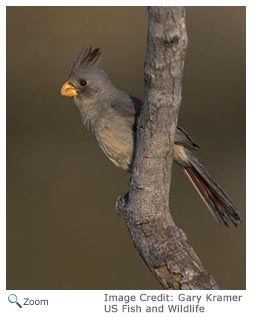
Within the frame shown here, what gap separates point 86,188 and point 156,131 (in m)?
3.66

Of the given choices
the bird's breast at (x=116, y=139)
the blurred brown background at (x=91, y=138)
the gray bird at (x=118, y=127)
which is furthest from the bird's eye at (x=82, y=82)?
the blurred brown background at (x=91, y=138)

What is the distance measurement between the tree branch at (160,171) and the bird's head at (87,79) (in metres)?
0.89

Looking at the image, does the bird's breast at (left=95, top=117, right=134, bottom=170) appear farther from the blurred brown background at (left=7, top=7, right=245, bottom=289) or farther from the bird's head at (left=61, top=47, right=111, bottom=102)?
the blurred brown background at (left=7, top=7, right=245, bottom=289)

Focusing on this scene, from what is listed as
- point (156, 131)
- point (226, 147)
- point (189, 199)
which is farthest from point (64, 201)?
point (156, 131)

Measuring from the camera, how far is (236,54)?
655cm

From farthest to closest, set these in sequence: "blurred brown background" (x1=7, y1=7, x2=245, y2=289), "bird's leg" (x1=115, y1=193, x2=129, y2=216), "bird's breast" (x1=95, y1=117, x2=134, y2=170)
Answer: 1. "blurred brown background" (x1=7, y1=7, x2=245, y2=289)
2. "bird's breast" (x1=95, y1=117, x2=134, y2=170)
3. "bird's leg" (x1=115, y1=193, x2=129, y2=216)

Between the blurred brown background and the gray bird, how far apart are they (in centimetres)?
183

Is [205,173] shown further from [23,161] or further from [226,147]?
[23,161]

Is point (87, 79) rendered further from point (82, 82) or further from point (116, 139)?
point (116, 139)

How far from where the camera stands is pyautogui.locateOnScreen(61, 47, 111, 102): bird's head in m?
4.24

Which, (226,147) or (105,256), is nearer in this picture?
(105,256)

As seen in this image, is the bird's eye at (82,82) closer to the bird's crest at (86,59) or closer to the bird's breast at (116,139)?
the bird's crest at (86,59)
